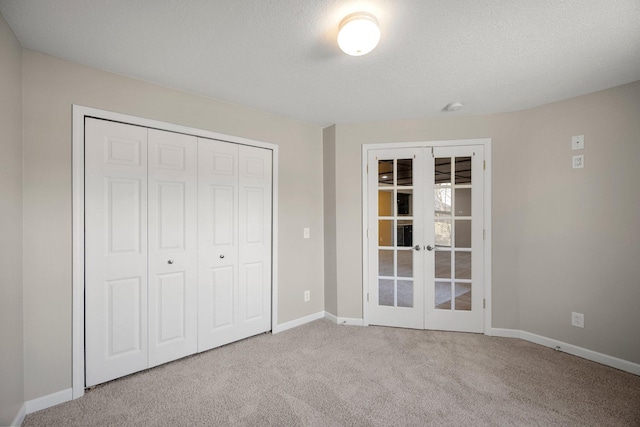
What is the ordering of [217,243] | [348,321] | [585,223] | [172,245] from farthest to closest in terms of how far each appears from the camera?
1. [348,321]
2. [217,243]
3. [585,223]
4. [172,245]

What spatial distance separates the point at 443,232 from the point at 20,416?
364 centimetres

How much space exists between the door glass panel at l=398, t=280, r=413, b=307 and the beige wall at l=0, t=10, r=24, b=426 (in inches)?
123

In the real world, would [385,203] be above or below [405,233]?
above

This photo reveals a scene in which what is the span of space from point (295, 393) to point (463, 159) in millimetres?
2815

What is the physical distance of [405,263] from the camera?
10.4ft

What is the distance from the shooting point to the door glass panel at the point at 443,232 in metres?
3.07

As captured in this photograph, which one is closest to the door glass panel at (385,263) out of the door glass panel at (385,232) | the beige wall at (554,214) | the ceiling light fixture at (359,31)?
the door glass panel at (385,232)

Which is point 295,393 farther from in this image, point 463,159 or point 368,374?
point 463,159

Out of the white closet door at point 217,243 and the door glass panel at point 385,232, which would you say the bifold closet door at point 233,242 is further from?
the door glass panel at point 385,232

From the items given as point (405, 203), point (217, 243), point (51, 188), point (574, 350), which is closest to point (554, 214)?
point (574, 350)

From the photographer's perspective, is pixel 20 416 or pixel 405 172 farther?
pixel 405 172

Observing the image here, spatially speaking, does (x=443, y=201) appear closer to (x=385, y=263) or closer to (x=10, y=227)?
(x=385, y=263)

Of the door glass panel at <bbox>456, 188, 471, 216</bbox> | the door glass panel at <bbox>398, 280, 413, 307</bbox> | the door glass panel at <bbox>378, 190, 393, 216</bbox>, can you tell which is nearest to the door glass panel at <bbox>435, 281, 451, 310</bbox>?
the door glass panel at <bbox>398, 280, 413, 307</bbox>

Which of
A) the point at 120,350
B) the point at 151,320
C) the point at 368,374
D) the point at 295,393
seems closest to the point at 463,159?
the point at 368,374
